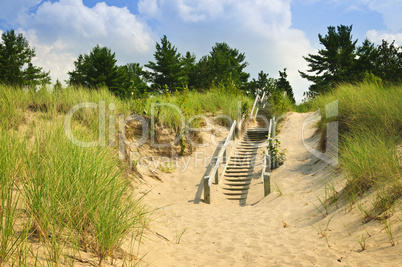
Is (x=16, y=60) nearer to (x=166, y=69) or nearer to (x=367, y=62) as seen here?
(x=166, y=69)

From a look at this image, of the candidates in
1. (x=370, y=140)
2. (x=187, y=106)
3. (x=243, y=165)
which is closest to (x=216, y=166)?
(x=243, y=165)

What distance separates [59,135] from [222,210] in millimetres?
3904

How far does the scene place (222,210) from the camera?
688cm

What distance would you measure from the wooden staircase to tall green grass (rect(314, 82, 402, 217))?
2.78m

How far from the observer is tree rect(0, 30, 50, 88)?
28.7 metres

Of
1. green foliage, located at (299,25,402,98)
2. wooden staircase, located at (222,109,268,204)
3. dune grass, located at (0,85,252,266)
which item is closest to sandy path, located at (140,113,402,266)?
wooden staircase, located at (222,109,268,204)

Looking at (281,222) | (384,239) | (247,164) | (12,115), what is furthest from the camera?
(247,164)

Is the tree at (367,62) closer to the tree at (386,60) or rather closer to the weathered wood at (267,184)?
the tree at (386,60)

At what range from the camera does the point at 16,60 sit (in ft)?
104

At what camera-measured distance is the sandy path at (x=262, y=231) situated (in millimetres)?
3611

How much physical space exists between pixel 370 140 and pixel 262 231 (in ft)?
9.86

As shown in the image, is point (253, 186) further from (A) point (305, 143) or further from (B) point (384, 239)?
(B) point (384, 239)

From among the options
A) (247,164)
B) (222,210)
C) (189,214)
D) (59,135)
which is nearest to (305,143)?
(247,164)

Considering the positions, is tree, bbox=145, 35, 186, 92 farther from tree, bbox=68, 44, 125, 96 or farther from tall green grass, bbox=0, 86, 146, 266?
tall green grass, bbox=0, 86, 146, 266
